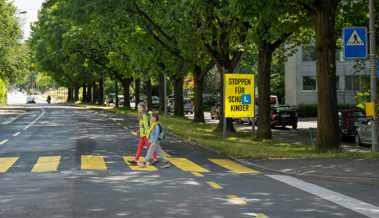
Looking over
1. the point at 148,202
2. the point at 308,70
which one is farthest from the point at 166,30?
the point at 308,70

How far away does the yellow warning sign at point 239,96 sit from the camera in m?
24.5

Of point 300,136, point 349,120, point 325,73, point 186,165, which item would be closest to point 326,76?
point 325,73

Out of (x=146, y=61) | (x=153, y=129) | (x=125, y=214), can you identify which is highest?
(x=146, y=61)

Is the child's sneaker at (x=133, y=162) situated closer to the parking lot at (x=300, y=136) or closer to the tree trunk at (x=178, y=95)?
the parking lot at (x=300, y=136)

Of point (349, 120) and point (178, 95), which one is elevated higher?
point (178, 95)

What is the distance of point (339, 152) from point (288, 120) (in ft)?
69.2

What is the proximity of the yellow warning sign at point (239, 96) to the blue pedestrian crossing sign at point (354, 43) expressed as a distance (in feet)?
23.8

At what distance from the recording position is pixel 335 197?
10859mm

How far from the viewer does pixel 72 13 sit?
97.8ft

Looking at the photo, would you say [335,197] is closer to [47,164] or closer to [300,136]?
[47,164]

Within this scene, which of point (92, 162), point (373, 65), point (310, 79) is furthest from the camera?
point (310, 79)

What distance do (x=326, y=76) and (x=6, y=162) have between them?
9127mm

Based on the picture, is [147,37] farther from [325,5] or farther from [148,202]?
[148,202]

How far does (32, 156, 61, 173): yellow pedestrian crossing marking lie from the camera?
1467cm
